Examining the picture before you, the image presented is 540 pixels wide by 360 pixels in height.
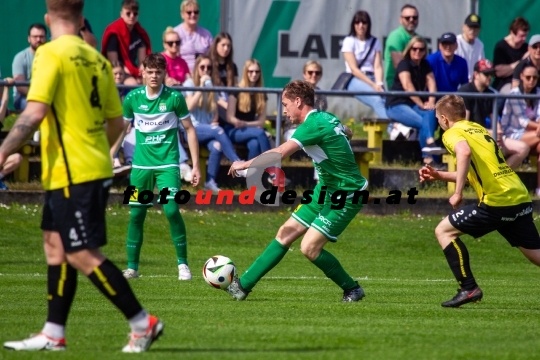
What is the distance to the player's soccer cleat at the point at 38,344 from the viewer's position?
21.4 feet

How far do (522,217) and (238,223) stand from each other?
7.63 metres

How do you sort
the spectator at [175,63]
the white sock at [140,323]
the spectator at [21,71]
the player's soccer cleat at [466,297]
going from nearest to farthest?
the white sock at [140,323] < the player's soccer cleat at [466,297] < the spectator at [21,71] < the spectator at [175,63]

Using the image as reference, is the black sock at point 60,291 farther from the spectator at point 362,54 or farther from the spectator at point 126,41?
the spectator at point 362,54

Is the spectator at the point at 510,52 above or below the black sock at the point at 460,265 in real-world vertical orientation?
above

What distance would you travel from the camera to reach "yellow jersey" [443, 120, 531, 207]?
366 inches

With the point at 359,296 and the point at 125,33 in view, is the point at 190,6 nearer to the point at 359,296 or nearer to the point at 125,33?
the point at 125,33

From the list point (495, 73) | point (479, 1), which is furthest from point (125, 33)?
point (479, 1)

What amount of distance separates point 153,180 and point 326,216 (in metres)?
2.96

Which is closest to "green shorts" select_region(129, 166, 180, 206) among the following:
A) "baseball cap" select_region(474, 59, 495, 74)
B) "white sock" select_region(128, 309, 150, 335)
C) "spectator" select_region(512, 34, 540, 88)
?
"white sock" select_region(128, 309, 150, 335)

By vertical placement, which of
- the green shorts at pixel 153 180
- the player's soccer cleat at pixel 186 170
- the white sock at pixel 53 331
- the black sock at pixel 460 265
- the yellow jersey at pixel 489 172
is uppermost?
the yellow jersey at pixel 489 172

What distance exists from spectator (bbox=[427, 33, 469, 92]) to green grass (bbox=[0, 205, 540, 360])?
242 cm

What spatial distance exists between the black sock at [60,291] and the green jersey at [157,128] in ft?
17.4

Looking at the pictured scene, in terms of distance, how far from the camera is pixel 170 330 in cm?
758

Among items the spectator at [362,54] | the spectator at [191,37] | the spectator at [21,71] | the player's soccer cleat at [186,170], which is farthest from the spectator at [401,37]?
the spectator at [21,71]
